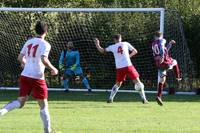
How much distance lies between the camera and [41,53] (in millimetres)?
11711

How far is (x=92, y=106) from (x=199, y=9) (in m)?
10.9

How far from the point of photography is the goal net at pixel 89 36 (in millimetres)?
24406

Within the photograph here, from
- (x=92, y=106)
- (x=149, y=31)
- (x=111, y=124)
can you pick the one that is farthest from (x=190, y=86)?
(x=111, y=124)

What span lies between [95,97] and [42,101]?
9557 millimetres

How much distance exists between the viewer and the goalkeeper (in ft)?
77.9

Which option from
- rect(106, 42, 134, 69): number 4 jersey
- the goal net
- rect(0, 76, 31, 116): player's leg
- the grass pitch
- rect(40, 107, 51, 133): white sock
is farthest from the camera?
the goal net

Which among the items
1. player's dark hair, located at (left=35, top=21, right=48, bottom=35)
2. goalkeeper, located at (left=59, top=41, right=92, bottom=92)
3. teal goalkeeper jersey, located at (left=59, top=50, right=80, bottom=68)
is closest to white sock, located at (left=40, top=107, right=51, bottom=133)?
player's dark hair, located at (left=35, top=21, right=48, bottom=35)

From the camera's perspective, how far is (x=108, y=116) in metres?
14.9

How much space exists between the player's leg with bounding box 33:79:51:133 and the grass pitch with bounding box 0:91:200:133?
0.62 metres

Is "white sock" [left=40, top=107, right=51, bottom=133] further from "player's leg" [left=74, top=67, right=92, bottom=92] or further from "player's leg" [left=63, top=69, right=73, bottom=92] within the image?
"player's leg" [left=63, top=69, right=73, bottom=92]

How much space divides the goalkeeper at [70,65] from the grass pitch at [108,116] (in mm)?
2853

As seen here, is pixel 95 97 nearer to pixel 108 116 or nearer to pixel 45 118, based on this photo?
pixel 108 116

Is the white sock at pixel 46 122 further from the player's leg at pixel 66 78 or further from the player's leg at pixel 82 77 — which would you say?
the player's leg at pixel 66 78

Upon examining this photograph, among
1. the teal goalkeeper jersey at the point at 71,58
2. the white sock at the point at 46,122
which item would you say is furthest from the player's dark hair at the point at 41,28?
the teal goalkeeper jersey at the point at 71,58
